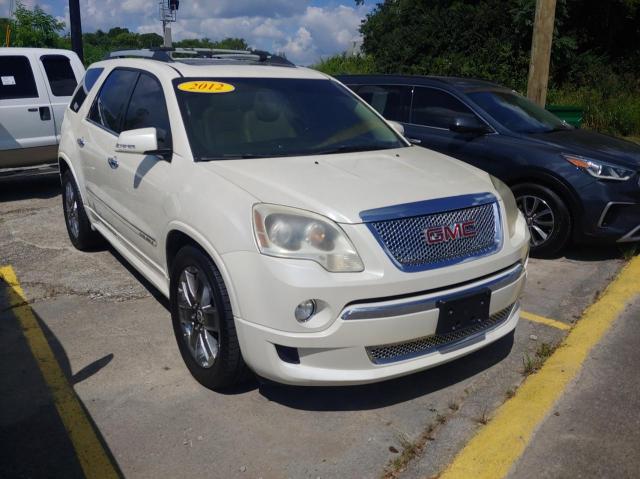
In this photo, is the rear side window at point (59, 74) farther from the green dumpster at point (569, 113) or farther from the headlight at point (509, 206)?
the green dumpster at point (569, 113)

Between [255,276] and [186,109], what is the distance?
4.66 ft

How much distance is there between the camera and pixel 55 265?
17.4 ft

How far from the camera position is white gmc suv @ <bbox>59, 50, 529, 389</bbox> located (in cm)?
277

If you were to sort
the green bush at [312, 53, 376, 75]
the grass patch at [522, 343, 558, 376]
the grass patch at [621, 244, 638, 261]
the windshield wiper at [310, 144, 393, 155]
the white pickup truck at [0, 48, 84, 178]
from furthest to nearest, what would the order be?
the green bush at [312, 53, 376, 75], the white pickup truck at [0, 48, 84, 178], the grass patch at [621, 244, 638, 261], the windshield wiper at [310, 144, 393, 155], the grass patch at [522, 343, 558, 376]

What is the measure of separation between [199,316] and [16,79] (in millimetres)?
6067

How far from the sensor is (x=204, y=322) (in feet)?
10.6

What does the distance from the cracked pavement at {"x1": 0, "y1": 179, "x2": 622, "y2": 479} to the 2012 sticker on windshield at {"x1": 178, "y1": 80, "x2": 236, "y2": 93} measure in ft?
5.19

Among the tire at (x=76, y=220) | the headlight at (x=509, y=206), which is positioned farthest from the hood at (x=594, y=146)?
the tire at (x=76, y=220)

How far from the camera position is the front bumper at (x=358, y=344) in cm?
275

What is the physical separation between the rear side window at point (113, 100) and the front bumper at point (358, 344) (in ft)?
7.67

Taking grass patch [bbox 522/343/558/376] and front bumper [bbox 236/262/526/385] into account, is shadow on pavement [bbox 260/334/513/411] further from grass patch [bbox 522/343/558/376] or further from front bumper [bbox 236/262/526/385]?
front bumper [bbox 236/262/526/385]

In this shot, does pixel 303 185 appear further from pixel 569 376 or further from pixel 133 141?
pixel 569 376

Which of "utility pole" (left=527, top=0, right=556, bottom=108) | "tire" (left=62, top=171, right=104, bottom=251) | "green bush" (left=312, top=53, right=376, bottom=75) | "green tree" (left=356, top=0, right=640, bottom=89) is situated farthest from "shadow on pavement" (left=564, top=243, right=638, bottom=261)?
"green bush" (left=312, top=53, right=376, bottom=75)

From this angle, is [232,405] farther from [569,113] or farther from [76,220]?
[569,113]
